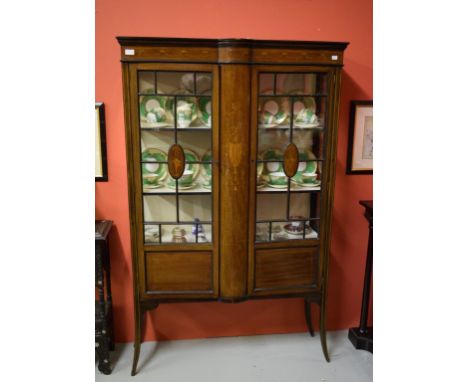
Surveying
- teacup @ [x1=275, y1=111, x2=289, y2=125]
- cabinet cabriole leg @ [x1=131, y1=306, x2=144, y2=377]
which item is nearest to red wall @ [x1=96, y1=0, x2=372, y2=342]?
cabinet cabriole leg @ [x1=131, y1=306, x2=144, y2=377]

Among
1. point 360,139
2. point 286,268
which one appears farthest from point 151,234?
point 360,139

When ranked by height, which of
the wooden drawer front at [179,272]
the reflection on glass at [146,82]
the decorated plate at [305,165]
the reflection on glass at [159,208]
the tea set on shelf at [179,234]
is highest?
the reflection on glass at [146,82]

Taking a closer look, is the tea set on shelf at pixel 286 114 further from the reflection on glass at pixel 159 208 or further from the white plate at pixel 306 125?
the reflection on glass at pixel 159 208

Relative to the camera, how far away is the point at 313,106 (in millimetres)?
2064

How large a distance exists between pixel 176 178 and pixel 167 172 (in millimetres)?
76

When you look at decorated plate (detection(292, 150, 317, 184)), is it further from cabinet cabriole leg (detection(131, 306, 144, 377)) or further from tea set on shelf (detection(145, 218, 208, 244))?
cabinet cabriole leg (detection(131, 306, 144, 377))

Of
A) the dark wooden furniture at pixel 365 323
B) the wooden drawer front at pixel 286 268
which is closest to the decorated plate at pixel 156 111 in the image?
the wooden drawer front at pixel 286 268

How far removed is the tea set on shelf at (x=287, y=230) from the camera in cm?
214

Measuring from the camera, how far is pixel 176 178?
201 cm

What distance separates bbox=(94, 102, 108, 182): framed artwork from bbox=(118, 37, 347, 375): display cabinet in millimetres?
367

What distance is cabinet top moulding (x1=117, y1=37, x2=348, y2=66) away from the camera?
1.82 meters

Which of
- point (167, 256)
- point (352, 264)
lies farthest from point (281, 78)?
point (352, 264)

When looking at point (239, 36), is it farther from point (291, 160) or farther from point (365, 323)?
point (365, 323)

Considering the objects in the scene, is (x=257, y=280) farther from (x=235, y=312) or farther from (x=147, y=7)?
(x=147, y=7)
